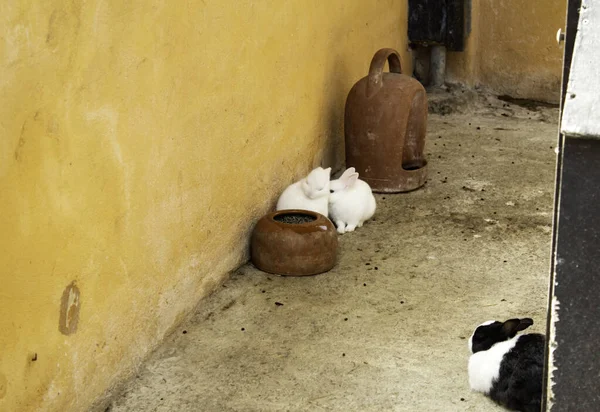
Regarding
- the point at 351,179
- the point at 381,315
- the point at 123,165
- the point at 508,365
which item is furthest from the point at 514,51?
the point at 123,165

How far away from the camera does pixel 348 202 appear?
4801 millimetres

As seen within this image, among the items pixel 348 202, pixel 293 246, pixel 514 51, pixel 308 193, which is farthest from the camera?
pixel 514 51

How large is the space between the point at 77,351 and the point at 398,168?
9.38ft

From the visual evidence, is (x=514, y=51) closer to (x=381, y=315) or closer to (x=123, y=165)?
(x=381, y=315)

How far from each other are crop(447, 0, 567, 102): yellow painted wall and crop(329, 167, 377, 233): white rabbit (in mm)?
A: 3152

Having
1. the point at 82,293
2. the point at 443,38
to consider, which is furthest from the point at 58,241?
the point at 443,38

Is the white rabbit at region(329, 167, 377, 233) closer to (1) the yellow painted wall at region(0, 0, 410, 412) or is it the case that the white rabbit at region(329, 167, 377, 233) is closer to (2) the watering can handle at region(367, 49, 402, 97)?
(1) the yellow painted wall at region(0, 0, 410, 412)

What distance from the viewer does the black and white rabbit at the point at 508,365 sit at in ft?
9.86

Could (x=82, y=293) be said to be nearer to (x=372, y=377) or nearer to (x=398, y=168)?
(x=372, y=377)

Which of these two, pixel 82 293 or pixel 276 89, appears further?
pixel 276 89

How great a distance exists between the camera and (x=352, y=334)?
3715mm

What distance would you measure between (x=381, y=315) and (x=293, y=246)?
567mm

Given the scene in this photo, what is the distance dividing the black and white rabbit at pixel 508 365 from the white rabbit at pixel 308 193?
59.2 inches

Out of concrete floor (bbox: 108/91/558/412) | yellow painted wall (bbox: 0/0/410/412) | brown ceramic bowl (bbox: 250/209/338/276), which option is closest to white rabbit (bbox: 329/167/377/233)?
concrete floor (bbox: 108/91/558/412)
